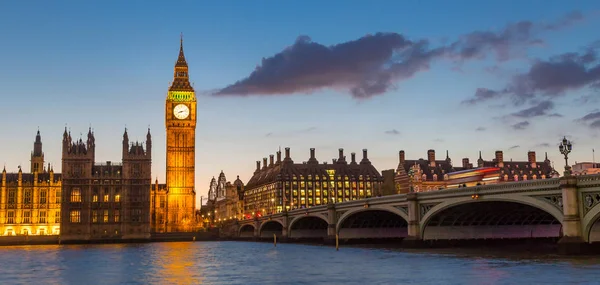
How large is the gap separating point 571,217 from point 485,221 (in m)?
28.3

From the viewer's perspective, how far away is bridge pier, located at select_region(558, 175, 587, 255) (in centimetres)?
5534

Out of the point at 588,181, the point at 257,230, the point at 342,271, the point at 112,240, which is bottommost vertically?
the point at 342,271

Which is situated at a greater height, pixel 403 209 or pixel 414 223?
pixel 403 209

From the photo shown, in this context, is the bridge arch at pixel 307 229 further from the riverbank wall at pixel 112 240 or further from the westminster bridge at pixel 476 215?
the riverbank wall at pixel 112 240

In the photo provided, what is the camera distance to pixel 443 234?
268 feet

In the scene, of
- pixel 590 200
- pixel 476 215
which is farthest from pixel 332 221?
pixel 590 200

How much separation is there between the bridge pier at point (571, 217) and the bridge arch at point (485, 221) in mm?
13822

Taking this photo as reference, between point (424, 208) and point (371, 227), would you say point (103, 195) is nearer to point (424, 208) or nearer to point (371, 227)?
point (371, 227)

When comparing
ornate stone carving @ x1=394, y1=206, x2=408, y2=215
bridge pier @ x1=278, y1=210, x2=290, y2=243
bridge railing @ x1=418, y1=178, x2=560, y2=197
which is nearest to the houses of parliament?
bridge pier @ x1=278, y1=210, x2=290, y2=243

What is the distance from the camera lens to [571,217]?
5538 cm

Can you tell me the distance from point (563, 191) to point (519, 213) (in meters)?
24.1

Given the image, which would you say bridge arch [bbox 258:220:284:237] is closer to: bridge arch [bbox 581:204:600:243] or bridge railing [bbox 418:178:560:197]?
bridge railing [bbox 418:178:560:197]

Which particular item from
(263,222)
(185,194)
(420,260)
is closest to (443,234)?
(420,260)

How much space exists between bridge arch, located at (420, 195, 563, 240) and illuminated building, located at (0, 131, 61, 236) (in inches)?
4668
